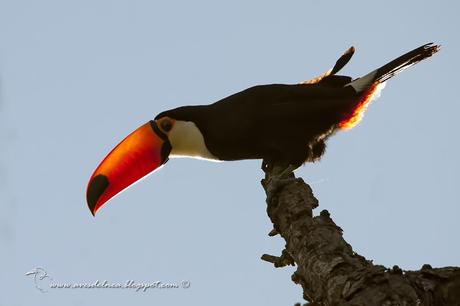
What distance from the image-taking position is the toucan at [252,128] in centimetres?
738

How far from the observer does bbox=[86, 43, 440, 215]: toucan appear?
738 cm

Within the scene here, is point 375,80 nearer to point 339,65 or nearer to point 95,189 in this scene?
point 339,65

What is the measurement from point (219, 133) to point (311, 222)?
2.85m

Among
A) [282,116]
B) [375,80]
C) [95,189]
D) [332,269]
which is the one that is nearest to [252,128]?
[282,116]

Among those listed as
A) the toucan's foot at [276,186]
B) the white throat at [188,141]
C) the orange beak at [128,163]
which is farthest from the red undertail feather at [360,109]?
the toucan's foot at [276,186]

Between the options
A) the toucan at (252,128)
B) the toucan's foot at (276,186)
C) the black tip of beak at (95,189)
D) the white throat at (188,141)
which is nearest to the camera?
the toucan's foot at (276,186)

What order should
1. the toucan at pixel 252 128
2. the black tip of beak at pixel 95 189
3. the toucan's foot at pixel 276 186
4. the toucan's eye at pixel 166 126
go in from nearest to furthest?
the toucan's foot at pixel 276 186 < the black tip of beak at pixel 95 189 < the toucan at pixel 252 128 < the toucan's eye at pixel 166 126

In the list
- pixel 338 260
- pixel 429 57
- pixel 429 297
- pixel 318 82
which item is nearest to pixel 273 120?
pixel 318 82

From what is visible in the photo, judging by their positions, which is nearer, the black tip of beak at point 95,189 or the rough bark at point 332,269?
the rough bark at point 332,269

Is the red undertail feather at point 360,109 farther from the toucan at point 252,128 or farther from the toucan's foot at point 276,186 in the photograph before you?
the toucan's foot at point 276,186

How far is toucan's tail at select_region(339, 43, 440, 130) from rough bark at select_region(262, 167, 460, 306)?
2768 mm

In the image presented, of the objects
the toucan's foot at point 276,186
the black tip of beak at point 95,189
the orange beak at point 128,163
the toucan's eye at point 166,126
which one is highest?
the toucan's eye at point 166,126

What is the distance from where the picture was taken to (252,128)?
24.1 ft

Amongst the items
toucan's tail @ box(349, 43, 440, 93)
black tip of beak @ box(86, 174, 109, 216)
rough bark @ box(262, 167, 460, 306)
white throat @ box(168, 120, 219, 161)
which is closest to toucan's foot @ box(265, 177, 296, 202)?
rough bark @ box(262, 167, 460, 306)
